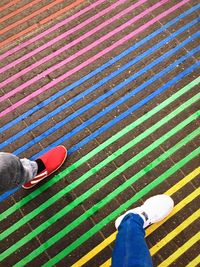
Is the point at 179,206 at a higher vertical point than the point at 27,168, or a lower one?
lower

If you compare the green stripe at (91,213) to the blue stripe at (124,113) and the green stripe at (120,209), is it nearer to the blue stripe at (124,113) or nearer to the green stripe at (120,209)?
the green stripe at (120,209)

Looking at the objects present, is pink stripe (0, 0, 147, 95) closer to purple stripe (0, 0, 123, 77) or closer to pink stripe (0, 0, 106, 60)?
purple stripe (0, 0, 123, 77)

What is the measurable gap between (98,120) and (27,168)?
3.82 feet

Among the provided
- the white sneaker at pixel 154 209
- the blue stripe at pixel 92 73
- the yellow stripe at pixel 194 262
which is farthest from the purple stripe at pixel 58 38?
the yellow stripe at pixel 194 262

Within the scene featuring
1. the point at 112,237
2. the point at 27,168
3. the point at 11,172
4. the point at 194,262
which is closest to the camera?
the point at 11,172

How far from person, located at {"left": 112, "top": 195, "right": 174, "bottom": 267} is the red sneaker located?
1001mm

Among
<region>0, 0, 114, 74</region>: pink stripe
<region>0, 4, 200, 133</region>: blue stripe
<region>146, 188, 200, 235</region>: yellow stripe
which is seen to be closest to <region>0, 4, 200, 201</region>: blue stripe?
<region>0, 4, 200, 133</region>: blue stripe

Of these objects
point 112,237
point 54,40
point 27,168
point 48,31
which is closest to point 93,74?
point 54,40

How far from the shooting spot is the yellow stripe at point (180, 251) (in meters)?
4.00

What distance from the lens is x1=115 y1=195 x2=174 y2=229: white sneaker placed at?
3938 millimetres

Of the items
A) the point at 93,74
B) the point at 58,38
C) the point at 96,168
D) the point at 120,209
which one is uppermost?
the point at 58,38

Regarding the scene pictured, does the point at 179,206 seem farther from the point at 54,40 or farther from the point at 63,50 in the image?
the point at 54,40

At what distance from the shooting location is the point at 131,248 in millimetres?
3072

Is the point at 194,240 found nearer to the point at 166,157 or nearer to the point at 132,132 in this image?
the point at 166,157
